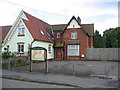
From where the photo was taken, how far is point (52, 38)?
3050 centimetres

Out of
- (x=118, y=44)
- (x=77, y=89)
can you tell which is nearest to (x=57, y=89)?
(x=77, y=89)

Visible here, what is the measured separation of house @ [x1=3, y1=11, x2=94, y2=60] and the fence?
1.22m

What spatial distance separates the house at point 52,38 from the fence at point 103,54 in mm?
1221

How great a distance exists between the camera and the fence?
27.6 m

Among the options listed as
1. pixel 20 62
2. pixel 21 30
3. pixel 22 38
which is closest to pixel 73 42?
pixel 22 38

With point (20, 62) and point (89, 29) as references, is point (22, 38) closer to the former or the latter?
point (20, 62)

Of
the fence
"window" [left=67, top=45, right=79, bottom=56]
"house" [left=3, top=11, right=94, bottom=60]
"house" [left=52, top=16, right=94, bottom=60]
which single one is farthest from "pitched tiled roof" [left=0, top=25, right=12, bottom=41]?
the fence

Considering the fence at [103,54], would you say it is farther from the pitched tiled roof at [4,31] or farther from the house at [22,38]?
the pitched tiled roof at [4,31]

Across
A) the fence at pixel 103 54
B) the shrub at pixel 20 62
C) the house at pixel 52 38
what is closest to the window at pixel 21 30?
the house at pixel 52 38

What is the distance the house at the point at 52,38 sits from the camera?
78.4 ft

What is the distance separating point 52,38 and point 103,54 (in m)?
10.6

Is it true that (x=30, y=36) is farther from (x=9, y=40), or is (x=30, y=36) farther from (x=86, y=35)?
(x=86, y=35)

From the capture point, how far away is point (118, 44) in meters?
49.4

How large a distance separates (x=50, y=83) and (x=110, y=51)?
2100 cm
